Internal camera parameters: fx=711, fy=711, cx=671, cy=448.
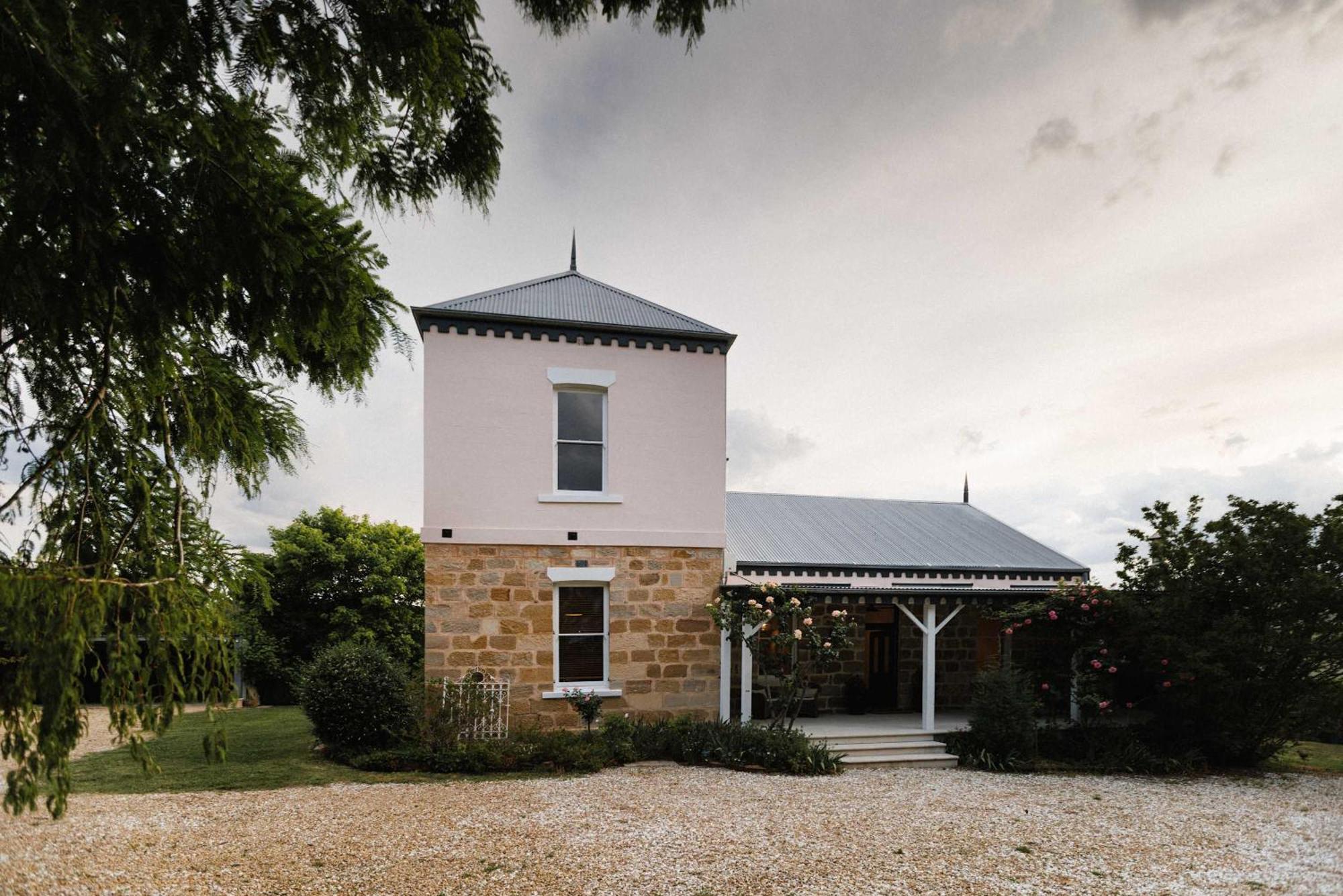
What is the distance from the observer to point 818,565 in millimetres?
12031

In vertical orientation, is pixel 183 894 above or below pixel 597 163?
below

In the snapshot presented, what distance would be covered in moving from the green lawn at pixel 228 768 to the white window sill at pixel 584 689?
1935 millimetres

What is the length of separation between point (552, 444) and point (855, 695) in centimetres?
788

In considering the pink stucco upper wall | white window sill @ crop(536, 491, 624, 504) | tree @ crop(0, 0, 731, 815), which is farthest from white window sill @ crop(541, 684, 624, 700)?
tree @ crop(0, 0, 731, 815)

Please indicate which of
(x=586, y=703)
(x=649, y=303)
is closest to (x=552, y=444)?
(x=649, y=303)

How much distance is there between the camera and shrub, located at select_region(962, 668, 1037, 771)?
10023mm

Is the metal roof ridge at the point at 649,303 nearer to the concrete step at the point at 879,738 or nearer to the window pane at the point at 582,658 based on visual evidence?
the window pane at the point at 582,658

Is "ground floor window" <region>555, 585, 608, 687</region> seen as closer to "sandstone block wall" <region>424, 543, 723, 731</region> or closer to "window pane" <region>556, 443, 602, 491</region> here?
"sandstone block wall" <region>424, 543, 723, 731</region>

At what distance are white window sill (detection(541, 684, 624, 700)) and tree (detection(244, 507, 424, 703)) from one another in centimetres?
964

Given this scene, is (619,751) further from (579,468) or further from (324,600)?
(324,600)

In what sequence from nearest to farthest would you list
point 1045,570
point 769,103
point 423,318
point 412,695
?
1. point 769,103
2. point 412,695
3. point 423,318
4. point 1045,570

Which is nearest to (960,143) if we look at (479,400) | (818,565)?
(818,565)

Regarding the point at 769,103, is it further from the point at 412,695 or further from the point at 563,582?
the point at 412,695

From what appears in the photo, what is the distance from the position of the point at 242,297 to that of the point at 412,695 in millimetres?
7352
